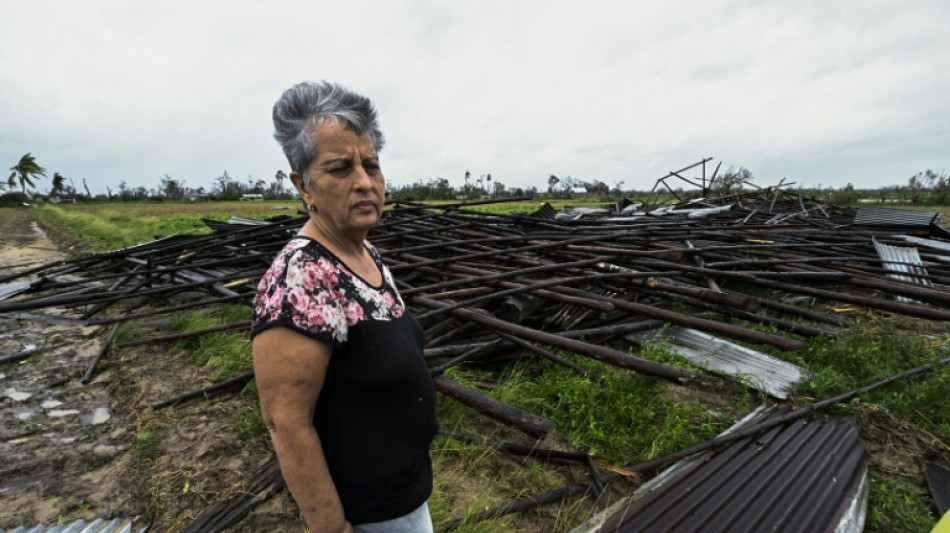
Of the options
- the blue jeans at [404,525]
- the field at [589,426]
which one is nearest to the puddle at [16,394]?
the field at [589,426]

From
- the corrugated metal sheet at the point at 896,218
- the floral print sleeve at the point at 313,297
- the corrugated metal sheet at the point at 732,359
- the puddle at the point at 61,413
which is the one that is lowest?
the puddle at the point at 61,413

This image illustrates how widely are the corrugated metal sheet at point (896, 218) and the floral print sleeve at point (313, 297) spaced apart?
9603mm

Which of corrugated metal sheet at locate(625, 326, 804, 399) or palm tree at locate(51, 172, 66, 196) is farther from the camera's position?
palm tree at locate(51, 172, 66, 196)

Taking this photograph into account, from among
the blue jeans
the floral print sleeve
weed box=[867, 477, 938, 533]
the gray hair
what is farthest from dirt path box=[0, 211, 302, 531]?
weed box=[867, 477, 938, 533]

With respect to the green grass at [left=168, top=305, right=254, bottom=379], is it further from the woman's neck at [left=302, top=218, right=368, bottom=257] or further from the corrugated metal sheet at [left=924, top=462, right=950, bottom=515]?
the corrugated metal sheet at [left=924, top=462, right=950, bottom=515]

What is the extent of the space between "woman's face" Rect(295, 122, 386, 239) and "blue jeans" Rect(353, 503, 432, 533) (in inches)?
33.5

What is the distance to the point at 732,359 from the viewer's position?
3.35 metres

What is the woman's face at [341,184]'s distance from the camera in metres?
1.10

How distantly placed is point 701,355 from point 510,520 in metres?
2.33

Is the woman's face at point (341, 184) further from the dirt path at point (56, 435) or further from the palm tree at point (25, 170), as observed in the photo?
the palm tree at point (25, 170)

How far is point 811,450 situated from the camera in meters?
2.28

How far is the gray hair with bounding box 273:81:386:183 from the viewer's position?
110 cm

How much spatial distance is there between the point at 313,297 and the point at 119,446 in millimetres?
2766

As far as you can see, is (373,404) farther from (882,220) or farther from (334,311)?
(882,220)
